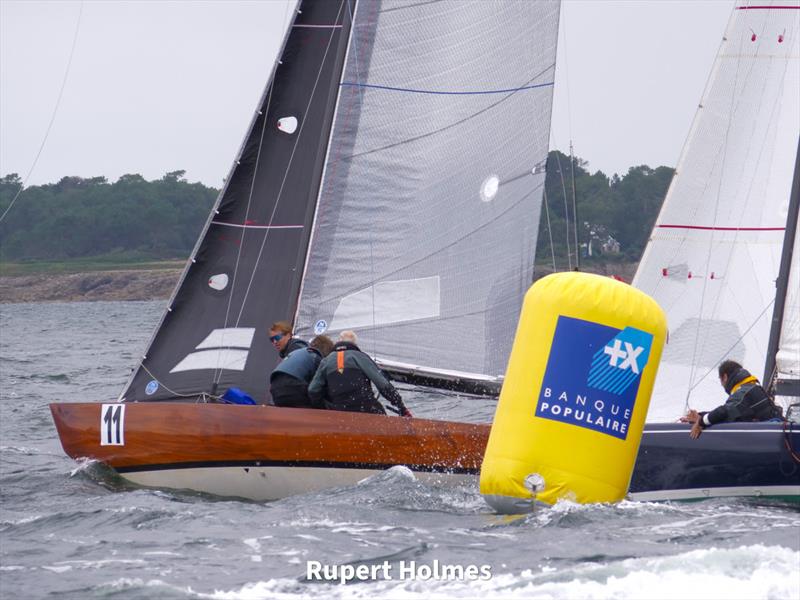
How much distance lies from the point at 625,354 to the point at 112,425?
11.7 ft

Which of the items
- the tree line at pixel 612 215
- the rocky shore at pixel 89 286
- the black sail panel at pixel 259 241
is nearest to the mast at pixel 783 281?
→ the black sail panel at pixel 259 241

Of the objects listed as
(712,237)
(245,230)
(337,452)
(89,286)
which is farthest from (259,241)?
(89,286)

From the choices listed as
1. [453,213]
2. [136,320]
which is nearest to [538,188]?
[453,213]

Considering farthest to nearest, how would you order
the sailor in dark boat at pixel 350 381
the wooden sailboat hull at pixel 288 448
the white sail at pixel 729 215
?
the white sail at pixel 729 215 → the sailor in dark boat at pixel 350 381 → the wooden sailboat hull at pixel 288 448

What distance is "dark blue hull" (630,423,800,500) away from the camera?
843 centimetres

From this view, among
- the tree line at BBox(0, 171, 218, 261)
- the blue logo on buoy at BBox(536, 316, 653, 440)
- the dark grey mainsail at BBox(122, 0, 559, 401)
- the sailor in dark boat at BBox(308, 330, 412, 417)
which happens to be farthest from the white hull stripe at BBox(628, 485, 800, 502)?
the tree line at BBox(0, 171, 218, 261)

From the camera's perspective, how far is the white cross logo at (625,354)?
24.7 feet

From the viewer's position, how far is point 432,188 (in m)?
10.8

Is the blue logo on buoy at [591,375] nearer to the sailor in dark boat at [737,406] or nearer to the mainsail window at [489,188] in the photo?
the sailor in dark boat at [737,406]

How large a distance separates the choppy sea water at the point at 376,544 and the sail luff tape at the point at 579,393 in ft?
0.55

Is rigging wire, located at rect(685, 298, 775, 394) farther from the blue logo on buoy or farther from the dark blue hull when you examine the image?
the blue logo on buoy

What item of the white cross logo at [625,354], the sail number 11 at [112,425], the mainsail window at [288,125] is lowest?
the sail number 11 at [112,425]

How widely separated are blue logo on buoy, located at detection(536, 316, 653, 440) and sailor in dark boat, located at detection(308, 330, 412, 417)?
1.89m

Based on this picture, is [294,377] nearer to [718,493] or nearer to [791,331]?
[718,493]
